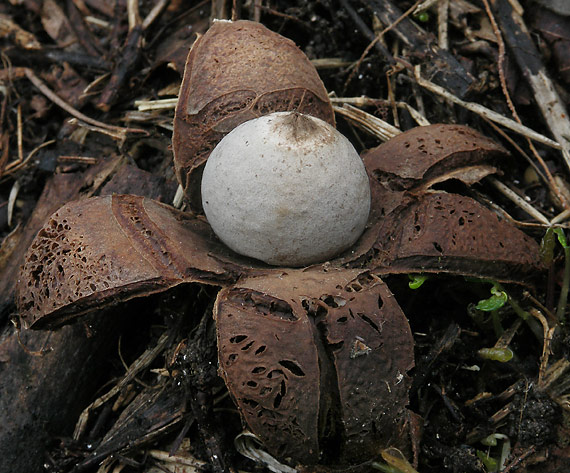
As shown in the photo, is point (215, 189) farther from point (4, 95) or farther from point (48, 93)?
point (4, 95)

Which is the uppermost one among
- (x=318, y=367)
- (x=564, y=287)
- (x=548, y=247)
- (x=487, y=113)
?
(x=487, y=113)

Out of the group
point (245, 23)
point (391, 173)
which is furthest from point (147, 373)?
point (245, 23)

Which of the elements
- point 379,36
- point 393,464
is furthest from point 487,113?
point 393,464

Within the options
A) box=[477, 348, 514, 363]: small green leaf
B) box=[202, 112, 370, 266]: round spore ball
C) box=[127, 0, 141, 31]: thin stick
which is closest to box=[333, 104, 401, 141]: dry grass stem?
box=[202, 112, 370, 266]: round spore ball

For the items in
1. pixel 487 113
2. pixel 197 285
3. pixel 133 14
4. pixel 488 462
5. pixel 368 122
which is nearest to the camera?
pixel 488 462

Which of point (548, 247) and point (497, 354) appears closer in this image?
point (497, 354)

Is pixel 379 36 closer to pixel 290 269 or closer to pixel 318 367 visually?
pixel 290 269

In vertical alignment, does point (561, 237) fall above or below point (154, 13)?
below

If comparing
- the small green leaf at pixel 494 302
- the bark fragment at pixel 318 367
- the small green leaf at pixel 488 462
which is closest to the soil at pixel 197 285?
the small green leaf at pixel 488 462
